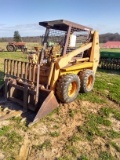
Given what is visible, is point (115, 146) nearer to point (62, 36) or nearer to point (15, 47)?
point (62, 36)

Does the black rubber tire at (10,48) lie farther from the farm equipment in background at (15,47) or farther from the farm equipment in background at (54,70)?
the farm equipment in background at (54,70)

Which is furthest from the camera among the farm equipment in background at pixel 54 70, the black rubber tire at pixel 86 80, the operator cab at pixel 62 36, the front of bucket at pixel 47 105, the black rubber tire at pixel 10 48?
the black rubber tire at pixel 10 48

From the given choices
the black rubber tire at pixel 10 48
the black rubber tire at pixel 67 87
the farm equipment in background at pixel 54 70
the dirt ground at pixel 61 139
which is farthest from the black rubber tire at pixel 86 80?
the black rubber tire at pixel 10 48

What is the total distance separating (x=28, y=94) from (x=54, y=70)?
987 mm

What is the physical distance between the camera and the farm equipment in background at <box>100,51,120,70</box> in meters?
13.4

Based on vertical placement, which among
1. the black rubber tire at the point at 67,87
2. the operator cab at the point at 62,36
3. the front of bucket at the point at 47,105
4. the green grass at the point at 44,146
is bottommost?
the green grass at the point at 44,146

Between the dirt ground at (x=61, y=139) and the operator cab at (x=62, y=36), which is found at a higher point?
the operator cab at (x=62, y=36)

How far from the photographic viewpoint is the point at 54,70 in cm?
643

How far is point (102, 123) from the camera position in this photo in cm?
609

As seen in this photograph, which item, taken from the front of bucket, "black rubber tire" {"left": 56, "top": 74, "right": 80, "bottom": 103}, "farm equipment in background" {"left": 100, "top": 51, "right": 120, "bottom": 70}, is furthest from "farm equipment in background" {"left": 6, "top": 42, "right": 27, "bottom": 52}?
the front of bucket

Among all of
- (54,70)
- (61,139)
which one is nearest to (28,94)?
(54,70)

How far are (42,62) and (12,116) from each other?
6.10ft

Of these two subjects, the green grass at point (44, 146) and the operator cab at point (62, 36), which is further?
the operator cab at point (62, 36)

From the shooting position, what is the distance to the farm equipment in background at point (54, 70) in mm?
6391
